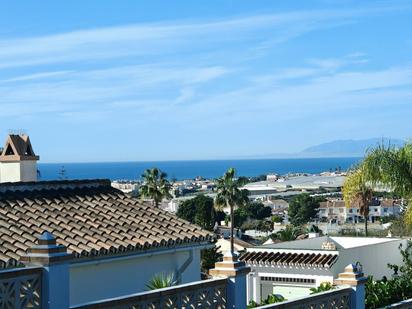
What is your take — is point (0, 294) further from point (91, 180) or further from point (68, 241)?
point (91, 180)

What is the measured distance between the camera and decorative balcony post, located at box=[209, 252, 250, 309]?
9.17 m

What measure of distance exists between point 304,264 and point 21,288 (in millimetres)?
17489

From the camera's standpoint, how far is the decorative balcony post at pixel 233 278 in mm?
9172

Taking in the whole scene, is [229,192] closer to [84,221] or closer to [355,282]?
[84,221]

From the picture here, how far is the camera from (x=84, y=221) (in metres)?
12.3

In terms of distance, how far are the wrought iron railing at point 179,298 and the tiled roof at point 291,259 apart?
Result: 1452 centimetres

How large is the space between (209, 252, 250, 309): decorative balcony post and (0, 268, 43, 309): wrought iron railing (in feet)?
8.82

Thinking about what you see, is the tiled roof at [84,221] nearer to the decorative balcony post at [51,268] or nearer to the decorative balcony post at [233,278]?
the decorative balcony post at [233,278]

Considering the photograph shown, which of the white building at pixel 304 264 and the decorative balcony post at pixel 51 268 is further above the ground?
the decorative balcony post at pixel 51 268

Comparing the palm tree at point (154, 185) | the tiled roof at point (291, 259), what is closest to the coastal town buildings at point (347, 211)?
the palm tree at point (154, 185)

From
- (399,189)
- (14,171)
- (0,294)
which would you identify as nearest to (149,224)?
(14,171)

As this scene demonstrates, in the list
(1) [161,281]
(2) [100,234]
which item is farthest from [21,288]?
(2) [100,234]

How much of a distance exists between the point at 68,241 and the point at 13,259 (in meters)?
1.21

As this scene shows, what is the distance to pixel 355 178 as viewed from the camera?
19219 mm
